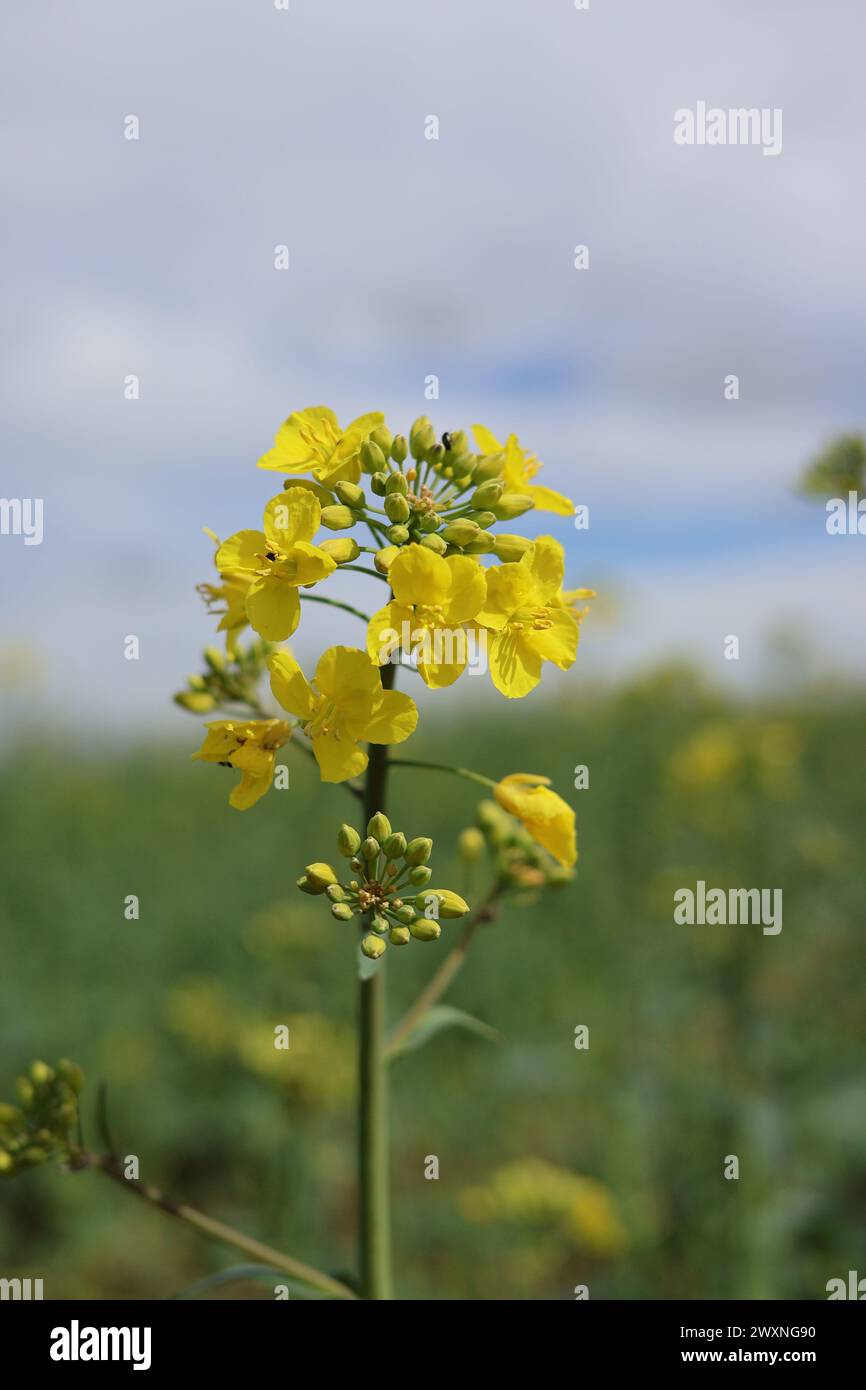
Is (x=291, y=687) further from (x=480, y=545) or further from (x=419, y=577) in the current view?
(x=480, y=545)

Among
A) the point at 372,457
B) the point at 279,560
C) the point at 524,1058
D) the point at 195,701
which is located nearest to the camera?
the point at 279,560

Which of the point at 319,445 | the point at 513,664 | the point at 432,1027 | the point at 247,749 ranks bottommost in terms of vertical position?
the point at 432,1027

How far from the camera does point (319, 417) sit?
2105mm

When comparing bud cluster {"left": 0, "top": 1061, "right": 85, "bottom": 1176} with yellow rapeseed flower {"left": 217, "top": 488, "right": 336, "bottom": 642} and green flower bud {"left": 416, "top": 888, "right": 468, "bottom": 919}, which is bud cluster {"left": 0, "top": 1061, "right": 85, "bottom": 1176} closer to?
green flower bud {"left": 416, "top": 888, "right": 468, "bottom": 919}

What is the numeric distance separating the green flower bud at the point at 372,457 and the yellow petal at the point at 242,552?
0.25m

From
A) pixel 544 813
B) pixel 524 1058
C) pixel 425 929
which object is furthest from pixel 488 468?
pixel 524 1058

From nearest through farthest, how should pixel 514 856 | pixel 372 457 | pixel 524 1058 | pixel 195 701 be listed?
pixel 372 457
pixel 195 701
pixel 514 856
pixel 524 1058

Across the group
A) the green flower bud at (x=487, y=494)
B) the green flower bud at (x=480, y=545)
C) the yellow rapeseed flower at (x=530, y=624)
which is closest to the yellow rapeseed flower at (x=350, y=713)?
the yellow rapeseed flower at (x=530, y=624)

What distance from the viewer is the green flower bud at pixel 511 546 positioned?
202cm

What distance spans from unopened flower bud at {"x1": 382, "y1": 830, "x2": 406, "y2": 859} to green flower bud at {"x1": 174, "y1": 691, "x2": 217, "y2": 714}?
2.62 ft

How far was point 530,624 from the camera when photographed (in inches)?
76.3

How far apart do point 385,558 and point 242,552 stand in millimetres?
274

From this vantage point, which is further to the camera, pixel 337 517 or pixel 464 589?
pixel 337 517
